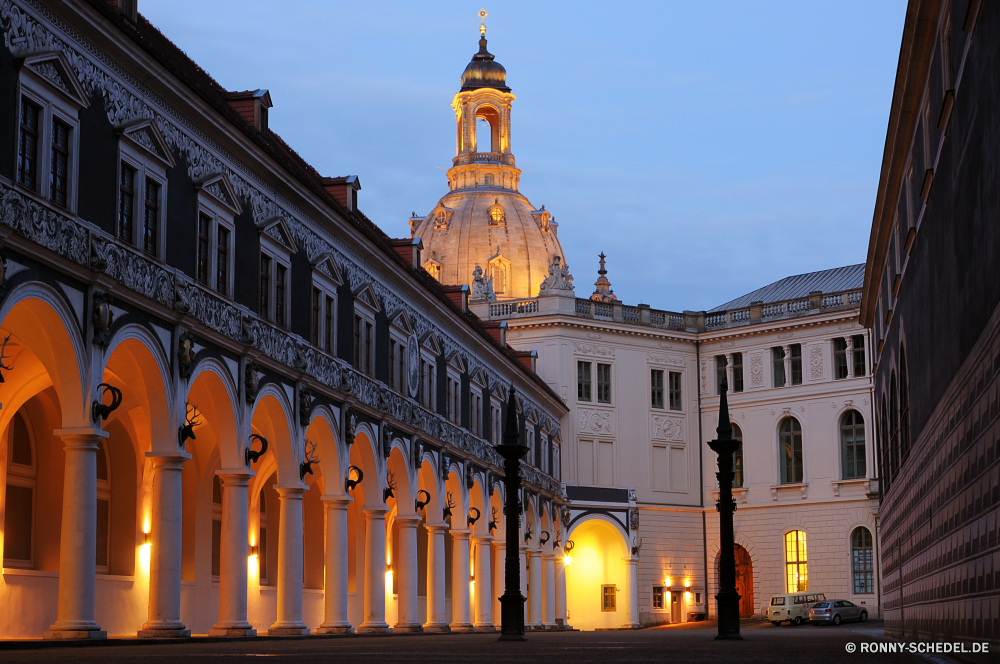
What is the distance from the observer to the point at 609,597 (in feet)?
226

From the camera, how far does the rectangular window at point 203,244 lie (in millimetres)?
27344

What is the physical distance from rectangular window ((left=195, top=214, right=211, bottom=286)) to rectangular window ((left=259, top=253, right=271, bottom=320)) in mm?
A: 2841

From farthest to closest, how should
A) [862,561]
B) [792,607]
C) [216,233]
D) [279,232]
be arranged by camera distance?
[862,561]
[792,607]
[279,232]
[216,233]

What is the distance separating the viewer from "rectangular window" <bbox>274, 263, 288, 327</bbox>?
103 feet

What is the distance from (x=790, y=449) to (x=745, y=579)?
7.06 meters

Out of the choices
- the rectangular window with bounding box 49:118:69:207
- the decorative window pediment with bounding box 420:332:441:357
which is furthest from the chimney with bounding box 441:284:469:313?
the rectangular window with bounding box 49:118:69:207

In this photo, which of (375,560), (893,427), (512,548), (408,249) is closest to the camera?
(512,548)

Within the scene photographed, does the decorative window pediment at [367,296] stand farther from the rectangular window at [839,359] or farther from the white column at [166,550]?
the rectangular window at [839,359]

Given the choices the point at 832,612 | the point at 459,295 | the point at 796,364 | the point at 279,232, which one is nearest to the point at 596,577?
the point at 832,612

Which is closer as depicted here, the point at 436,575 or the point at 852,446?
the point at 436,575

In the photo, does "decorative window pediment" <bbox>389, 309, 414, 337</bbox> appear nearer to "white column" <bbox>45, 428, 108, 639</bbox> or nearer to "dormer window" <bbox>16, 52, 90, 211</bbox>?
"dormer window" <bbox>16, 52, 90, 211</bbox>

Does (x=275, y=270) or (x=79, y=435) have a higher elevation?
(x=275, y=270)

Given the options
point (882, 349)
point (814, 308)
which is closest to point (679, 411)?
point (814, 308)

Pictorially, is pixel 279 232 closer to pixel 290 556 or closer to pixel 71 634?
pixel 290 556
